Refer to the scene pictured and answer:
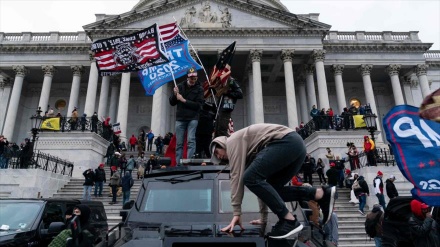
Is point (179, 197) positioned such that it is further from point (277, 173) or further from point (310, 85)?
point (310, 85)

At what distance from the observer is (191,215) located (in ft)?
12.7

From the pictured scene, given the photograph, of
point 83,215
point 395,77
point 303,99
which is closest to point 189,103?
point 83,215

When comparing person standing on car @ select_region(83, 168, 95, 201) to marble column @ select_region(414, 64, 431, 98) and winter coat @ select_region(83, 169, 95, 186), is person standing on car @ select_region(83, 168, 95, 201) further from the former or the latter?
marble column @ select_region(414, 64, 431, 98)

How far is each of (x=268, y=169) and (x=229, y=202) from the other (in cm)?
124

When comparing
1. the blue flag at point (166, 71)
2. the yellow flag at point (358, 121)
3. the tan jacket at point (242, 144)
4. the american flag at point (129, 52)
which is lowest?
the tan jacket at point (242, 144)

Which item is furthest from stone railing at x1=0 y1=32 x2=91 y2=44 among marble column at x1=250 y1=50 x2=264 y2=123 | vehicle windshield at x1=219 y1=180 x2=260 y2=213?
vehicle windshield at x1=219 y1=180 x2=260 y2=213

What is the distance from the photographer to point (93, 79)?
103 feet

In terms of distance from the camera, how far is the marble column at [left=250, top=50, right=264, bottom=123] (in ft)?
96.4

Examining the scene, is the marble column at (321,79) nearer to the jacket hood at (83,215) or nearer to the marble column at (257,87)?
the marble column at (257,87)

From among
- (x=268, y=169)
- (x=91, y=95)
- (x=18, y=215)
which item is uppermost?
(x=91, y=95)

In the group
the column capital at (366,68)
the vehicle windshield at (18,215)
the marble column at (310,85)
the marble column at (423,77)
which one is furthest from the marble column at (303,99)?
the vehicle windshield at (18,215)

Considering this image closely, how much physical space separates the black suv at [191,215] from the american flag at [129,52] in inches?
288

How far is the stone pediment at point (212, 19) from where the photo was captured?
3188cm

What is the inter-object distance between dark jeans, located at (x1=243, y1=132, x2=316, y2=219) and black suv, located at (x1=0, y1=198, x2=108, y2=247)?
397 cm
